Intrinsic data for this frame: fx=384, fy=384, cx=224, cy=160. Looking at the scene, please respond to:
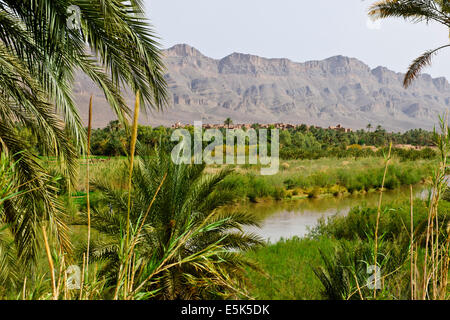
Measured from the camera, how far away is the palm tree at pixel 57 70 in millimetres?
3471

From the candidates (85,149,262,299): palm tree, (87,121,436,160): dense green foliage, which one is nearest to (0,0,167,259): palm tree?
(85,149,262,299): palm tree

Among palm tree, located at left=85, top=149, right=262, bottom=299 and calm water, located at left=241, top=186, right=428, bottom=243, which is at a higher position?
palm tree, located at left=85, top=149, right=262, bottom=299

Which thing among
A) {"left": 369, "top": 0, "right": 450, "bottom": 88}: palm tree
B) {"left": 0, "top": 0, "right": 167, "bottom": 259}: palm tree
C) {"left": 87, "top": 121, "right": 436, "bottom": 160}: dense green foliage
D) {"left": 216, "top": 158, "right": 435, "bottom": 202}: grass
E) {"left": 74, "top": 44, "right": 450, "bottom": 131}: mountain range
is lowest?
{"left": 216, "top": 158, "right": 435, "bottom": 202}: grass

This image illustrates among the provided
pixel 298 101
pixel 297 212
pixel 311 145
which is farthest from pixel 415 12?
pixel 298 101

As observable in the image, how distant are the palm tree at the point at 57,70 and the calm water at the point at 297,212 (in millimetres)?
7662

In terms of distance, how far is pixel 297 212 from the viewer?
627 inches

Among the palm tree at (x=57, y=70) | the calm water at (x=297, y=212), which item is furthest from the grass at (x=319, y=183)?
the palm tree at (x=57, y=70)

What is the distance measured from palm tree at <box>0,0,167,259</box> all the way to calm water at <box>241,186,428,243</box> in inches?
302

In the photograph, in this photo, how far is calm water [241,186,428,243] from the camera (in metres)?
12.3

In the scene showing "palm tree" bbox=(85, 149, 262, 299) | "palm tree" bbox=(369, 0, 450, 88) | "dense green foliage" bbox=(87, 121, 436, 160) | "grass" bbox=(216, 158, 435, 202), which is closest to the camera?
"palm tree" bbox=(85, 149, 262, 299)

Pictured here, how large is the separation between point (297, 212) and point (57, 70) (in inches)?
516

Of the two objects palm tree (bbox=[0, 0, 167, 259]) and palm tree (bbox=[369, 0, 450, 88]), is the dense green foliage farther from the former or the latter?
palm tree (bbox=[0, 0, 167, 259])

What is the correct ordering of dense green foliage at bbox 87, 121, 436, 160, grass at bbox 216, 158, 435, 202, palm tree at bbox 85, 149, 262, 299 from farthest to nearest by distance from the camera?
dense green foliage at bbox 87, 121, 436, 160, grass at bbox 216, 158, 435, 202, palm tree at bbox 85, 149, 262, 299

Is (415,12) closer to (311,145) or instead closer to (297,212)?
(297,212)
